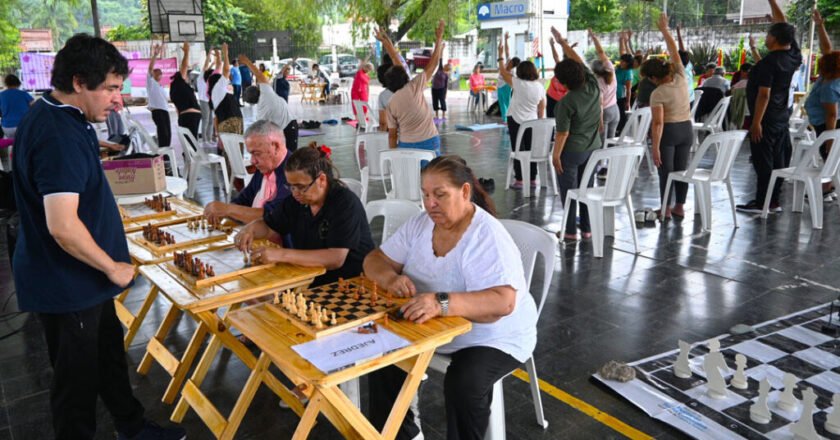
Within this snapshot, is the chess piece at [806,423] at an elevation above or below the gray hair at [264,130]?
below

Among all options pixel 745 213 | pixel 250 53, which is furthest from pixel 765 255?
pixel 250 53

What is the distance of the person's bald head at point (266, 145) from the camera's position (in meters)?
3.42

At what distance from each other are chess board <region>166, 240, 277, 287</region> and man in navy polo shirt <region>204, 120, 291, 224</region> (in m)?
0.39

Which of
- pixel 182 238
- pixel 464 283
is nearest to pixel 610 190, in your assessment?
pixel 464 283

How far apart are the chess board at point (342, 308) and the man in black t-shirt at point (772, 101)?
504 cm

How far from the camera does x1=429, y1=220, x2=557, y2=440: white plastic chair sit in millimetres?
2395

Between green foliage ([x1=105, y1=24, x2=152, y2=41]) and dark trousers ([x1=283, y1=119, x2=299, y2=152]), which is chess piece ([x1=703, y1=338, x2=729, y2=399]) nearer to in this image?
dark trousers ([x1=283, y1=119, x2=299, y2=152])

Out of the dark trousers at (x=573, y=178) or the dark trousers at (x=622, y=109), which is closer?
the dark trousers at (x=573, y=178)

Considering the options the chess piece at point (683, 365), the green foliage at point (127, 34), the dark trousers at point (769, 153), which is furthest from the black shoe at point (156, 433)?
the green foliage at point (127, 34)

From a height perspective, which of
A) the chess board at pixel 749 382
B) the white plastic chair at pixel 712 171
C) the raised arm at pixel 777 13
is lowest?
the chess board at pixel 749 382

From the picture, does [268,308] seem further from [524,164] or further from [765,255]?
[524,164]

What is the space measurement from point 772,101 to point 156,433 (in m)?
5.88

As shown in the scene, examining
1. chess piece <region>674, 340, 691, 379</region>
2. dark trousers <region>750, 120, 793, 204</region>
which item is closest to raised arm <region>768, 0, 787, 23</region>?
dark trousers <region>750, 120, 793, 204</region>

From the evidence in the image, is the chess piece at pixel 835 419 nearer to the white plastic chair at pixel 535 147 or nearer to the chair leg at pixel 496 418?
the chair leg at pixel 496 418
